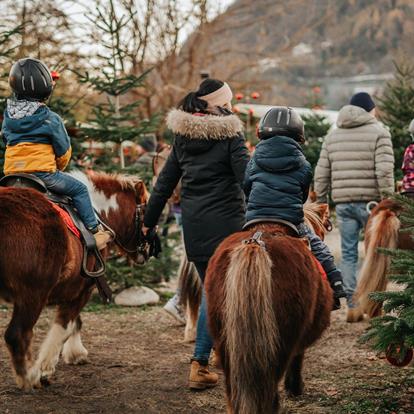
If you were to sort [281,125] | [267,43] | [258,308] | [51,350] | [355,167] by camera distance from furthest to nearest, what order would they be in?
[267,43] → [355,167] → [51,350] → [281,125] → [258,308]

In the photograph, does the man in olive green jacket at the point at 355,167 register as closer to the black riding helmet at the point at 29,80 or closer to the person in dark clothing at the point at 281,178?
the person in dark clothing at the point at 281,178

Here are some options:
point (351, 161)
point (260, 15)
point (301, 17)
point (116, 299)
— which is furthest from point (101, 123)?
point (301, 17)

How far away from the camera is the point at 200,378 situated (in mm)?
5434

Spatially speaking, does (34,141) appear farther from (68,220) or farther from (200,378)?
(200,378)

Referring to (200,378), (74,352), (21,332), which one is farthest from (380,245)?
(21,332)

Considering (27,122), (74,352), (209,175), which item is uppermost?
(27,122)

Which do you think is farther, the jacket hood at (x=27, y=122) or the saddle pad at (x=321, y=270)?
the jacket hood at (x=27, y=122)

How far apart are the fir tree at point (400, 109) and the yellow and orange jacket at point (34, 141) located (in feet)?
23.5

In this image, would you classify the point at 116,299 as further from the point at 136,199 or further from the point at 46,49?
the point at 46,49

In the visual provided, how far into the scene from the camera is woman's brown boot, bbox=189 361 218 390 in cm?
544

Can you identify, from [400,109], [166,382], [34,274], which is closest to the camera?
[34,274]

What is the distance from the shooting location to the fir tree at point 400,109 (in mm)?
11469

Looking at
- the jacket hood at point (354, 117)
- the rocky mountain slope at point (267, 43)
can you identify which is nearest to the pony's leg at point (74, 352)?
the jacket hood at point (354, 117)

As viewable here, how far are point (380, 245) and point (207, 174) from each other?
2.61m
